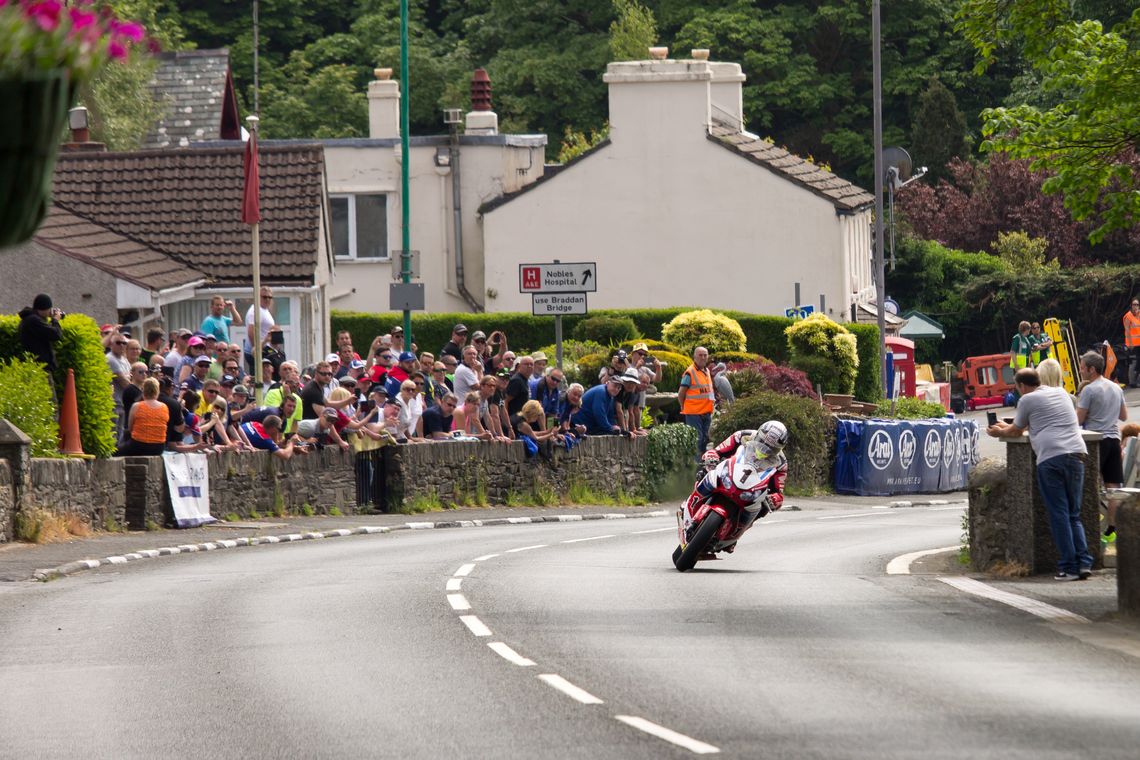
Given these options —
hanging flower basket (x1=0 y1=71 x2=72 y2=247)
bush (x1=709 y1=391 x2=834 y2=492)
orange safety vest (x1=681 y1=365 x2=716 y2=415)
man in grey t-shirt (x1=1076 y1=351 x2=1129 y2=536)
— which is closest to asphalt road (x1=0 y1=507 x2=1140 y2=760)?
man in grey t-shirt (x1=1076 y1=351 x2=1129 y2=536)

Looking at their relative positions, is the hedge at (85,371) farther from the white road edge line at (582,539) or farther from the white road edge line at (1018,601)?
the white road edge line at (1018,601)

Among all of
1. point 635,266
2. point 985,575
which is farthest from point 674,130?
point 985,575

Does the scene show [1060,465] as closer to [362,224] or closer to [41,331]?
[41,331]

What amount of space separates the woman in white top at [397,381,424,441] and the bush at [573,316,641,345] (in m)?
15.5

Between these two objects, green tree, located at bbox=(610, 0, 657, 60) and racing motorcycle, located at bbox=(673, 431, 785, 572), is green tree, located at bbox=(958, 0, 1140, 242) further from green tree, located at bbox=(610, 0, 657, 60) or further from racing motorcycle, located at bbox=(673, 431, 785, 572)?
green tree, located at bbox=(610, 0, 657, 60)

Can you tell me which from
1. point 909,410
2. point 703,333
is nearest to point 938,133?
point 703,333

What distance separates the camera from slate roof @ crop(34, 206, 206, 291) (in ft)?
112

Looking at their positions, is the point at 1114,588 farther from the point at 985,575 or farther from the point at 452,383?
the point at 452,383

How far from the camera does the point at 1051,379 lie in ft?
58.9

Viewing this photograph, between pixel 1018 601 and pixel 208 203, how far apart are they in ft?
89.7

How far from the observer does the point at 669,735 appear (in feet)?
32.4

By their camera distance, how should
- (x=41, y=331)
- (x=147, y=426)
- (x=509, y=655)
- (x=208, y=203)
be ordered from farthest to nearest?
(x=208, y=203), (x=147, y=426), (x=41, y=331), (x=509, y=655)

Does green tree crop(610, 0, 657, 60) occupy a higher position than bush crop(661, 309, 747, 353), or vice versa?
green tree crop(610, 0, 657, 60)

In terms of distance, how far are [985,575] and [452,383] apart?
1455cm
